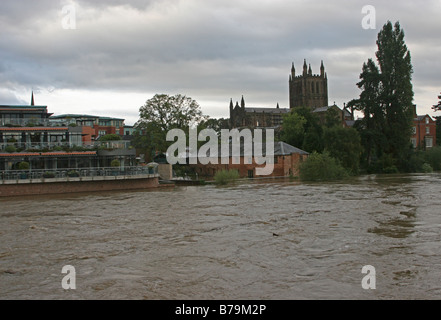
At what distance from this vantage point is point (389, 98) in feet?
226

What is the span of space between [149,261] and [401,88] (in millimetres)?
60332

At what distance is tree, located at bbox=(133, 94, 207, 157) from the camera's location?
67.6 meters

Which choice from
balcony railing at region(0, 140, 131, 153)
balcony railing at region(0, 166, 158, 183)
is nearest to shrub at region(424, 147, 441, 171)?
balcony railing at region(0, 166, 158, 183)

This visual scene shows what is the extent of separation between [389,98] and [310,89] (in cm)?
9998

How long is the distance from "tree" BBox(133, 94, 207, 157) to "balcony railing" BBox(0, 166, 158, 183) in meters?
15.8

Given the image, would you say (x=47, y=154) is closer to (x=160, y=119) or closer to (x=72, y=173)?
(x=72, y=173)

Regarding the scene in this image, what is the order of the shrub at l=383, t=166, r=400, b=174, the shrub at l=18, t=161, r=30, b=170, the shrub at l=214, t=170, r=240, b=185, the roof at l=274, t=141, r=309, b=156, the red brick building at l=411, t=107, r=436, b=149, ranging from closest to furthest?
the shrub at l=18, t=161, r=30, b=170 → the shrub at l=214, t=170, r=240, b=185 → the roof at l=274, t=141, r=309, b=156 → the shrub at l=383, t=166, r=400, b=174 → the red brick building at l=411, t=107, r=436, b=149

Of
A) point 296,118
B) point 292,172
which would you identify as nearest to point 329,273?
point 292,172

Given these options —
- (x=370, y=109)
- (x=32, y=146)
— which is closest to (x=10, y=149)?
(x=32, y=146)

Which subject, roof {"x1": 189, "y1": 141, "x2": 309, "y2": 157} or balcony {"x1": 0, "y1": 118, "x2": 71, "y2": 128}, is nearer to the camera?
balcony {"x1": 0, "y1": 118, "x2": 71, "y2": 128}

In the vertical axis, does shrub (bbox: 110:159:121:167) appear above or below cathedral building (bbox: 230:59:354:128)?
below

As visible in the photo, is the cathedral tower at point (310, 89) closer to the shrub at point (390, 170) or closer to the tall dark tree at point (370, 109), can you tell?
the tall dark tree at point (370, 109)

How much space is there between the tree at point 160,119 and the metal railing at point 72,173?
15.5 metres

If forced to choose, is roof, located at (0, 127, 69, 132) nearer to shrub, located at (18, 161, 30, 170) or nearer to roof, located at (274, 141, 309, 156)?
shrub, located at (18, 161, 30, 170)
